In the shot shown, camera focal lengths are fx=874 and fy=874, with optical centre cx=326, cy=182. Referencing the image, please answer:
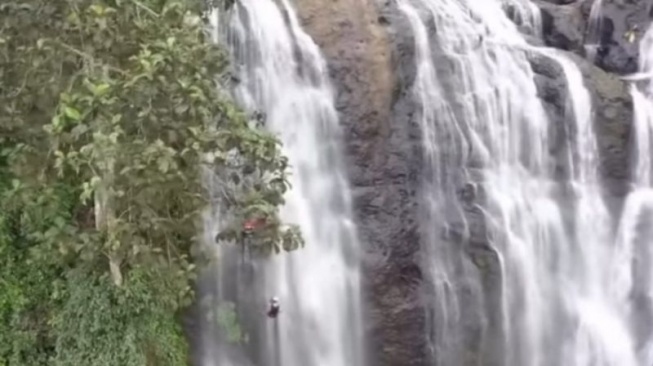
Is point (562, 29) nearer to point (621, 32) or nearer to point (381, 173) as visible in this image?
point (621, 32)

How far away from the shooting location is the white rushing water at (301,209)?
354 inches

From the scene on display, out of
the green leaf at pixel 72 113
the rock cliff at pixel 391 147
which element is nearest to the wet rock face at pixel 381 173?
the rock cliff at pixel 391 147

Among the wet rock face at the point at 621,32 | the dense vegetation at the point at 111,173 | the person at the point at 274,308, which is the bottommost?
the person at the point at 274,308

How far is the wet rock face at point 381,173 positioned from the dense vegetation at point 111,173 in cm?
210

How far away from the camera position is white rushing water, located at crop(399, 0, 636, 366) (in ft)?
32.2

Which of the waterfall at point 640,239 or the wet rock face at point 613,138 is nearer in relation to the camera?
the waterfall at point 640,239

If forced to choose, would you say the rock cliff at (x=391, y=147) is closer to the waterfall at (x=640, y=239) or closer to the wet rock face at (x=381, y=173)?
the wet rock face at (x=381, y=173)

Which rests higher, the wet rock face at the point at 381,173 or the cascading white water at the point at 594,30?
the cascading white water at the point at 594,30

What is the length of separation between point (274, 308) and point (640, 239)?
190 inches

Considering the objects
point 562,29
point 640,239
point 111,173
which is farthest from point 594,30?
point 111,173

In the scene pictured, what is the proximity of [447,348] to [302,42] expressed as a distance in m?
3.74

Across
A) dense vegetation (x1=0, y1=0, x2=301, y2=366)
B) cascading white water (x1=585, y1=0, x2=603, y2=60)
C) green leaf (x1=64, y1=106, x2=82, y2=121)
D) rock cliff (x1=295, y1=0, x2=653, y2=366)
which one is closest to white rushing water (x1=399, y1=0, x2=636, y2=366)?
rock cliff (x1=295, y1=0, x2=653, y2=366)

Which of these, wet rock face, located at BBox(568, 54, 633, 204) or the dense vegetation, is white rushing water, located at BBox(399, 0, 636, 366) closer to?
wet rock face, located at BBox(568, 54, 633, 204)

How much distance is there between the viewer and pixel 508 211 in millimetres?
10219
